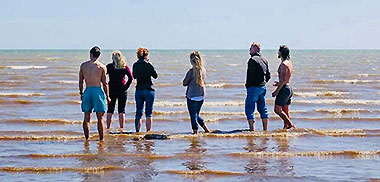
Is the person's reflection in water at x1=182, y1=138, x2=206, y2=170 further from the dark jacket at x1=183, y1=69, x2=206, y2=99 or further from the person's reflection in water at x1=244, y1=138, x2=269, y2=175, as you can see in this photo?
the dark jacket at x1=183, y1=69, x2=206, y2=99

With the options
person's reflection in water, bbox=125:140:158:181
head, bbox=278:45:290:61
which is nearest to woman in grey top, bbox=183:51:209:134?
person's reflection in water, bbox=125:140:158:181

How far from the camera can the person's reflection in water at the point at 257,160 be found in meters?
8.68

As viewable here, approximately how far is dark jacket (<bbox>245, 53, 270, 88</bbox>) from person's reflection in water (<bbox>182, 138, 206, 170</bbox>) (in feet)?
4.97

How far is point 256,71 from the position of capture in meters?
11.5

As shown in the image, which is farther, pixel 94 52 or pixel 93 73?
pixel 93 73

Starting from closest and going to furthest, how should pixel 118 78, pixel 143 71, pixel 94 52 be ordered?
1. pixel 94 52
2. pixel 143 71
3. pixel 118 78

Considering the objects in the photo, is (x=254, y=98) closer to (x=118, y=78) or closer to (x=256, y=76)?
(x=256, y=76)

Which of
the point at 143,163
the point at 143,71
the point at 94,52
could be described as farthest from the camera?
the point at 143,71

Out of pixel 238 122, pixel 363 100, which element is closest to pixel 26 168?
pixel 238 122

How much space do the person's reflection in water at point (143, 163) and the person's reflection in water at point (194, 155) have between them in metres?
0.56

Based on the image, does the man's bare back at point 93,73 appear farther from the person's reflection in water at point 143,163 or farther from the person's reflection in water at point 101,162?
the person's reflection in water at point 143,163

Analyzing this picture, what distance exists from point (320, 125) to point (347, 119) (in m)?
1.26

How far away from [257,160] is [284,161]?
404mm

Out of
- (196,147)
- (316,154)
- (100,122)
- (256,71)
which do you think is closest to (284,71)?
(256,71)
